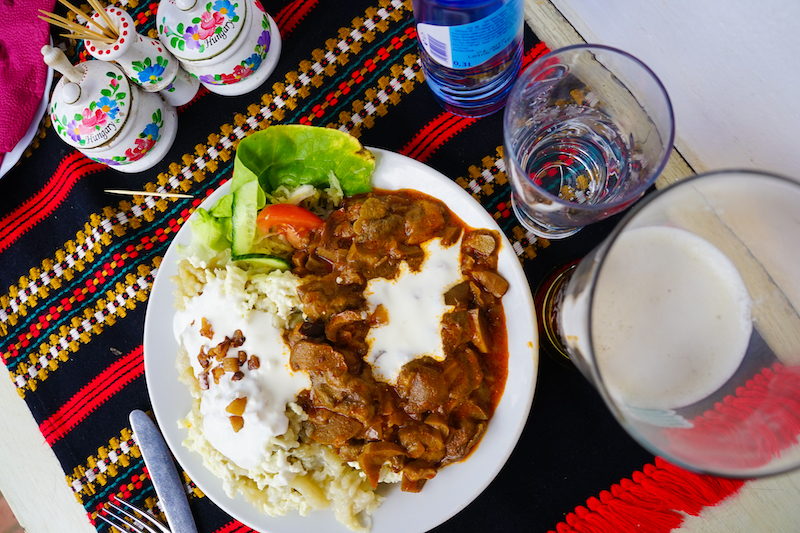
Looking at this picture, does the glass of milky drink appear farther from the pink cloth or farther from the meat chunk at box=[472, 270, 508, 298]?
the pink cloth

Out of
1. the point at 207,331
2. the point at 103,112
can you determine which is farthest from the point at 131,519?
the point at 103,112

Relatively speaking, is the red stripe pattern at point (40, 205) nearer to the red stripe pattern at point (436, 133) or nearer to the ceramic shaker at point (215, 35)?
the ceramic shaker at point (215, 35)

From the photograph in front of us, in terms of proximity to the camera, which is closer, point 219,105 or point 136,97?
point 136,97

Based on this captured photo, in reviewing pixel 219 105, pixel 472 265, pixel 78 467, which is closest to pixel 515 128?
pixel 472 265

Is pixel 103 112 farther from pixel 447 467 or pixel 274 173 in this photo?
pixel 447 467

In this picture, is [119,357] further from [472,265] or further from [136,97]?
[472,265]

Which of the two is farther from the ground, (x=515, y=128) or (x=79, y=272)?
(x=515, y=128)

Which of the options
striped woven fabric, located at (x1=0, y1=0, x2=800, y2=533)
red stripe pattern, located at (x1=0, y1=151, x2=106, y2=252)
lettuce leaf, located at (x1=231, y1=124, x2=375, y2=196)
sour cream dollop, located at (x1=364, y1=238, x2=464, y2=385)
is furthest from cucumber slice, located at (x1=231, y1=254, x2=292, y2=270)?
red stripe pattern, located at (x1=0, y1=151, x2=106, y2=252)
